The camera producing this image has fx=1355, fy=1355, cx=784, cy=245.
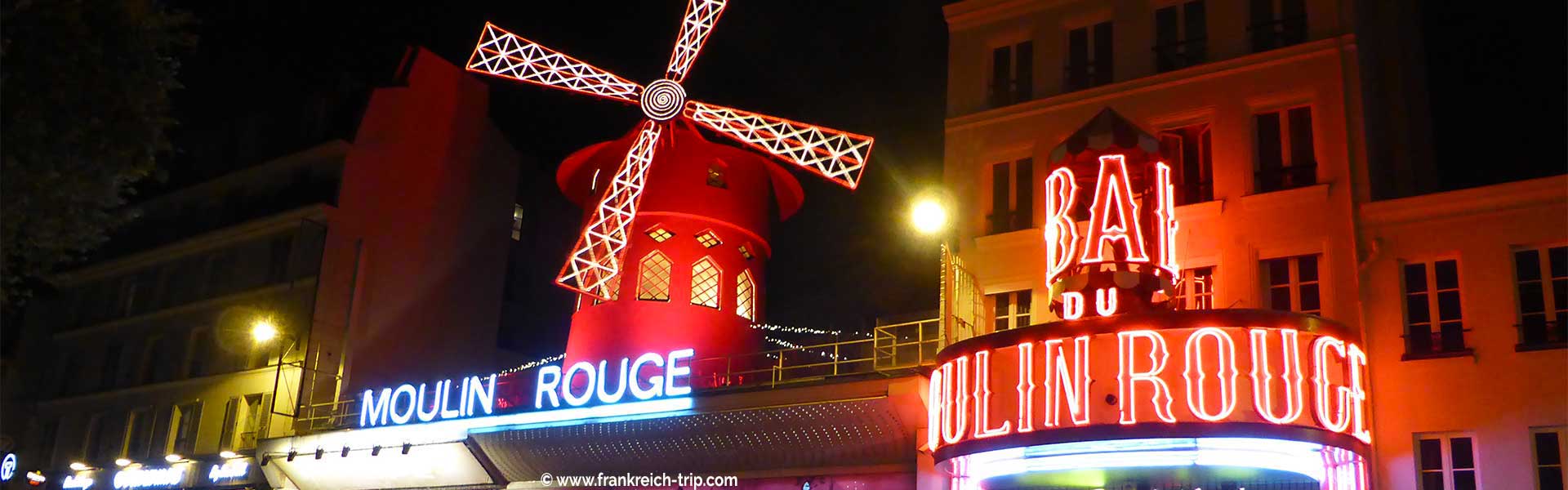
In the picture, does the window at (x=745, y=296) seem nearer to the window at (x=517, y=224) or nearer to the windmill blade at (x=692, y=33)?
the windmill blade at (x=692, y=33)

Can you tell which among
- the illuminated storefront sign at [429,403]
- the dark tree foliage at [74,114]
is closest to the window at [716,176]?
the illuminated storefront sign at [429,403]

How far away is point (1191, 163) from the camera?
1450cm

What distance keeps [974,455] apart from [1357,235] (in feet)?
14.3

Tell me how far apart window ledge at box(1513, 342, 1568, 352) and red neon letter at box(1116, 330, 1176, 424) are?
11.2ft

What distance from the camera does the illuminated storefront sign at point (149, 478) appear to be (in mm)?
23656

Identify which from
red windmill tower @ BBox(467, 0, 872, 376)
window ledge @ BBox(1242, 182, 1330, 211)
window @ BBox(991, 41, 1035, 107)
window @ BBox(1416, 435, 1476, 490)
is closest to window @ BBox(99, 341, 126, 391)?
red windmill tower @ BBox(467, 0, 872, 376)

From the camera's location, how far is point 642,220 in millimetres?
19172

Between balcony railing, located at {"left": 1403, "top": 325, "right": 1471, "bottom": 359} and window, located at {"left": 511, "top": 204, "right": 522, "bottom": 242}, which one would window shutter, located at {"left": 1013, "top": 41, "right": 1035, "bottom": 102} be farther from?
window, located at {"left": 511, "top": 204, "right": 522, "bottom": 242}

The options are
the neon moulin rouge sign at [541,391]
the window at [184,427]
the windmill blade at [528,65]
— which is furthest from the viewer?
the window at [184,427]

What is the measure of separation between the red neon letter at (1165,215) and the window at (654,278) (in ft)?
25.9

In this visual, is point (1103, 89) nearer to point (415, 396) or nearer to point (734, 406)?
A: point (734, 406)

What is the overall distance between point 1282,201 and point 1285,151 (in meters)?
0.61

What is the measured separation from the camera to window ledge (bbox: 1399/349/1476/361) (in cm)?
1248

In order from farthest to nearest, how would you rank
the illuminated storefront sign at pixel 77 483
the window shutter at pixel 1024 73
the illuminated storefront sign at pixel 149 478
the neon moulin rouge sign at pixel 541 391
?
the illuminated storefront sign at pixel 77 483 → the illuminated storefront sign at pixel 149 478 → the neon moulin rouge sign at pixel 541 391 → the window shutter at pixel 1024 73
